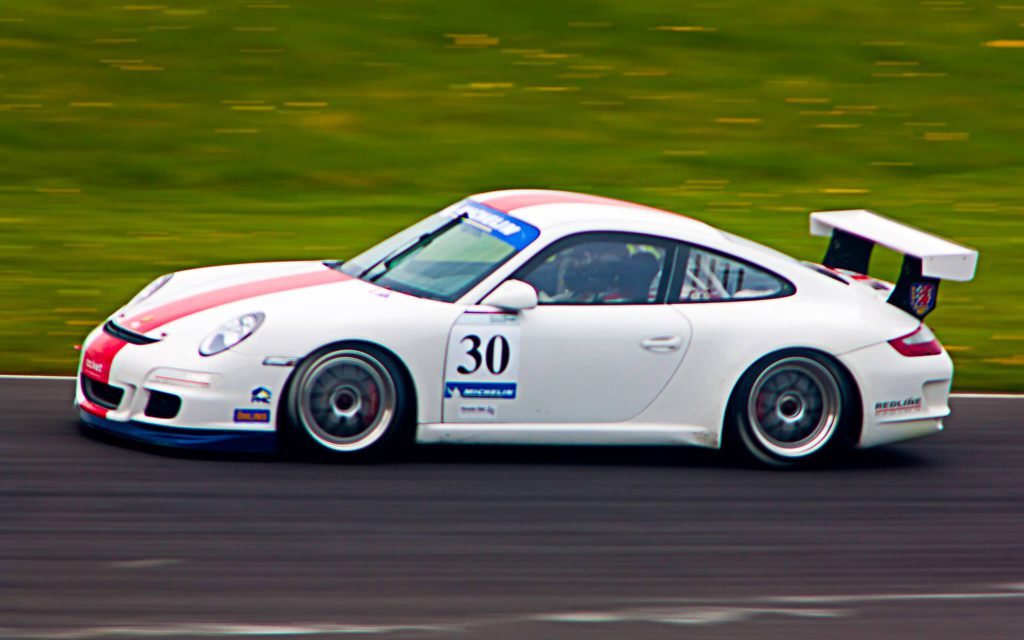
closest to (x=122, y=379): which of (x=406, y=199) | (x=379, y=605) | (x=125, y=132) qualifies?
(x=379, y=605)

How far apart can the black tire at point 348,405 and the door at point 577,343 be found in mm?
267

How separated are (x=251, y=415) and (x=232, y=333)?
0.42 metres

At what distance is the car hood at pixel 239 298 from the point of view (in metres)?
7.13

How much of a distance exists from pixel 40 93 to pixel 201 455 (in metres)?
12.2

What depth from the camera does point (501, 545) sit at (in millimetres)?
6156

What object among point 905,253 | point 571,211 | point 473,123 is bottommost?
point 905,253

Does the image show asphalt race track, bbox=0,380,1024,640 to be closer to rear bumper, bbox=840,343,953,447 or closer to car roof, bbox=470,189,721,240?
rear bumper, bbox=840,343,953,447

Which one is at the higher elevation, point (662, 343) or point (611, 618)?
point (662, 343)

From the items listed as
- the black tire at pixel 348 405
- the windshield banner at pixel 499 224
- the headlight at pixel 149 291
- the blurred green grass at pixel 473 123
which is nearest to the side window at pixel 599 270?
the windshield banner at pixel 499 224

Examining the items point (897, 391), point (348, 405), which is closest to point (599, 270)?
point (348, 405)

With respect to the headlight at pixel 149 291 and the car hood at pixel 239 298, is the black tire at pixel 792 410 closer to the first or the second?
the car hood at pixel 239 298

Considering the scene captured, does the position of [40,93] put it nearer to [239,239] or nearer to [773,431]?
[239,239]

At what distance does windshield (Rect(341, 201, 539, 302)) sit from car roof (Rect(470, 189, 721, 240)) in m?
0.09

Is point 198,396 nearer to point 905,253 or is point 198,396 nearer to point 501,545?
point 501,545
